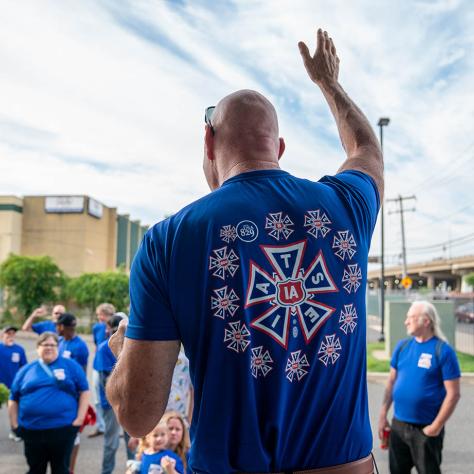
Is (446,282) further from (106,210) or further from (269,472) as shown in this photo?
(269,472)

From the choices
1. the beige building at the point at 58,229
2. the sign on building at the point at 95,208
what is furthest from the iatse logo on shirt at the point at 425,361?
the sign on building at the point at 95,208

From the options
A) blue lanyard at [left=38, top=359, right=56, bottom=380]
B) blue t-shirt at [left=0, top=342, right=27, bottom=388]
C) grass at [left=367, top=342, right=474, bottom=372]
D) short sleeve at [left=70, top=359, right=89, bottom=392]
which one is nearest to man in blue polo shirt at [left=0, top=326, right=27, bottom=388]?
blue t-shirt at [left=0, top=342, right=27, bottom=388]

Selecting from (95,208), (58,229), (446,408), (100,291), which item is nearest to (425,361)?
(446,408)

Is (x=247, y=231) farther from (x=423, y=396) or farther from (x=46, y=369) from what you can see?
(x=46, y=369)

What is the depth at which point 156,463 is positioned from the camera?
4137mm

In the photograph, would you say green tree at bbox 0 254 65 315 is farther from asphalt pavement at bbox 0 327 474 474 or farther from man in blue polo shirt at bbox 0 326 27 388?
man in blue polo shirt at bbox 0 326 27 388

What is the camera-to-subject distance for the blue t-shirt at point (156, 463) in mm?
4109

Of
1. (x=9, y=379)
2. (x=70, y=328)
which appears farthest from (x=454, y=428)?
(x=9, y=379)

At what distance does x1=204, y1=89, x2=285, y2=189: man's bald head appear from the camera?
4.84ft

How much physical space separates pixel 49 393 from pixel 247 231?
4746 millimetres

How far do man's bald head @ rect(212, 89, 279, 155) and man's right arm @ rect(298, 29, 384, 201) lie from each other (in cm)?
28

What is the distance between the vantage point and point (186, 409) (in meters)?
5.21

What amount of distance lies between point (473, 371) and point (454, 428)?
15.9 feet

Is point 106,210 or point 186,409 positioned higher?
point 106,210
